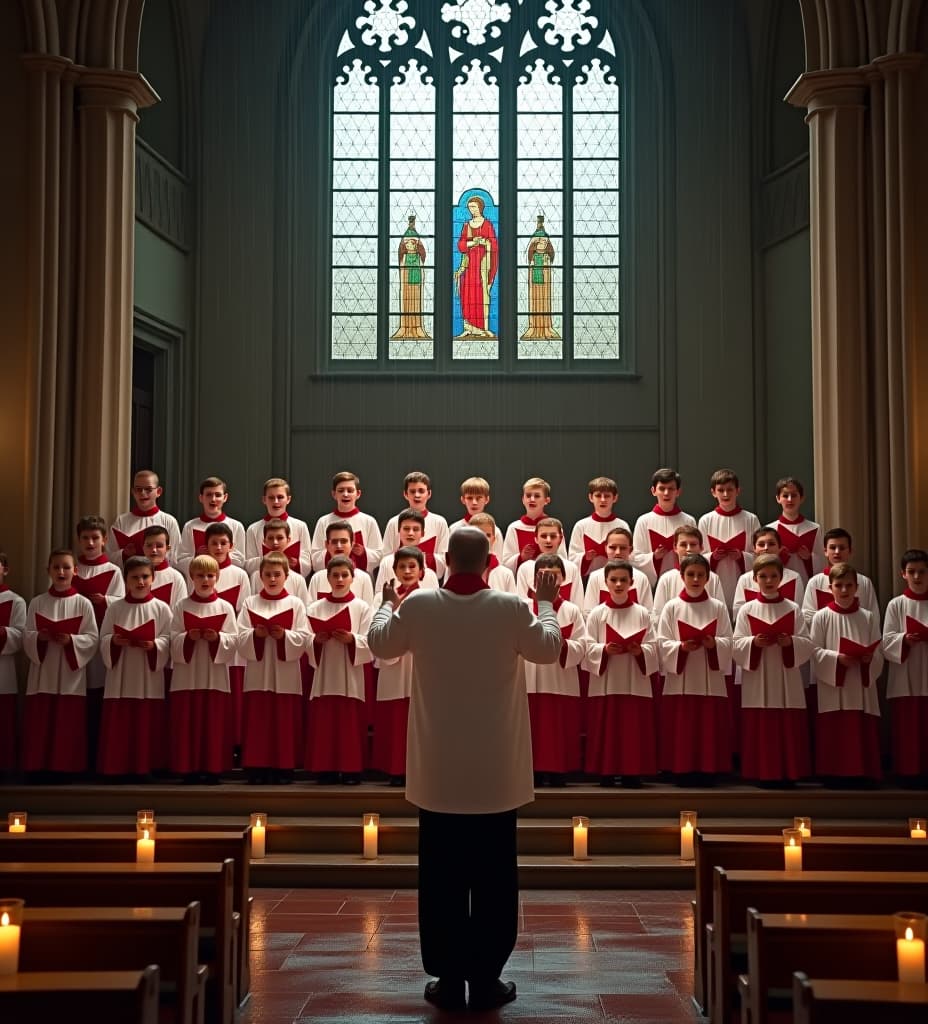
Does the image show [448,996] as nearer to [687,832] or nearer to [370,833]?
[370,833]

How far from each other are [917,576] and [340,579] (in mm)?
3741

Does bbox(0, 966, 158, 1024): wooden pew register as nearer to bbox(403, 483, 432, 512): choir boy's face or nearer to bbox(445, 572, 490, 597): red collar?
bbox(445, 572, 490, 597): red collar

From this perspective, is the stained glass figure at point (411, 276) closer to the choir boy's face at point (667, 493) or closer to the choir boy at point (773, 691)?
the choir boy's face at point (667, 493)

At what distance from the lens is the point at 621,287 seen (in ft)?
47.2

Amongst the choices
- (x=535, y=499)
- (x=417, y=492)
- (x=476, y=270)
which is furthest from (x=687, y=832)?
(x=476, y=270)

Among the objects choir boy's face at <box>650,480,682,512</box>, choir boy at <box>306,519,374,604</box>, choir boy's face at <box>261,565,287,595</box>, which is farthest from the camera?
choir boy's face at <box>650,480,682,512</box>

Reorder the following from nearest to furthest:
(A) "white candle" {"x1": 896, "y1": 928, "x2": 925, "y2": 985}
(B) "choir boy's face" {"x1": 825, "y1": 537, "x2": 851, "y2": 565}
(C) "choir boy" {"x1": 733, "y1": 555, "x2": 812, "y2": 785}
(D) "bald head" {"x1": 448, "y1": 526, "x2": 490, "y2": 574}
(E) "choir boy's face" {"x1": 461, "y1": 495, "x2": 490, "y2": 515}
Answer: (A) "white candle" {"x1": 896, "y1": 928, "x2": 925, "y2": 985}, (D) "bald head" {"x1": 448, "y1": 526, "x2": 490, "y2": 574}, (C) "choir boy" {"x1": 733, "y1": 555, "x2": 812, "y2": 785}, (B) "choir boy's face" {"x1": 825, "y1": 537, "x2": 851, "y2": 565}, (E) "choir boy's face" {"x1": 461, "y1": 495, "x2": 490, "y2": 515}

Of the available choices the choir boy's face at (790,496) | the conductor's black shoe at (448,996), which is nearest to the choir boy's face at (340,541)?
the choir boy's face at (790,496)

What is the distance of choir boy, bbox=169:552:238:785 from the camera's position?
845 cm

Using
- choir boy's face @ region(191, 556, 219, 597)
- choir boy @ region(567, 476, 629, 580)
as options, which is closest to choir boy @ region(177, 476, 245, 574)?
choir boy's face @ region(191, 556, 219, 597)

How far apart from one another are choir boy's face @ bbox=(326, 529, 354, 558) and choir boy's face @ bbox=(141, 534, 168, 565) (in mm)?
1129

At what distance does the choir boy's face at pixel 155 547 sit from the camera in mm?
8969

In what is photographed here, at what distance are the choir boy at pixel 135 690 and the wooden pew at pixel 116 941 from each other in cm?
465

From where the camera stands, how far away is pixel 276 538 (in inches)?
363
